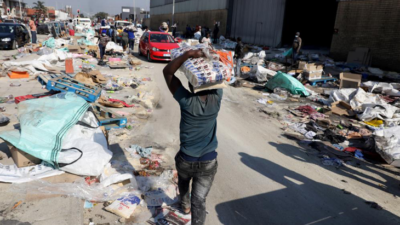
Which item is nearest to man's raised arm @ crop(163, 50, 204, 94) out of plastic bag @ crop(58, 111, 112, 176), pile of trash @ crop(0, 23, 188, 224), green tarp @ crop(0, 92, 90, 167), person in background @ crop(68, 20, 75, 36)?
pile of trash @ crop(0, 23, 188, 224)

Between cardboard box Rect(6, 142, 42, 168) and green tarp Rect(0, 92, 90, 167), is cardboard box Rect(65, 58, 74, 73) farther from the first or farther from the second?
cardboard box Rect(6, 142, 42, 168)

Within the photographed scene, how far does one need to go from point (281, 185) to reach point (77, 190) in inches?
124

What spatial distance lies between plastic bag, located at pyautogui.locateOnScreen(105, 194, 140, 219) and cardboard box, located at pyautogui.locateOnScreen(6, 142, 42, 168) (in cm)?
150

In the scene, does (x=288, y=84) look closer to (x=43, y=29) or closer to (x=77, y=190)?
(x=77, y=190)

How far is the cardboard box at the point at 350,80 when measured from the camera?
445 inches

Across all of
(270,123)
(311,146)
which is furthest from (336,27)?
(311,146)

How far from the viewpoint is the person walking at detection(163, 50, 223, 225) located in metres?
2.91

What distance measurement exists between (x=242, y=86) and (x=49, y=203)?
978 centimetres

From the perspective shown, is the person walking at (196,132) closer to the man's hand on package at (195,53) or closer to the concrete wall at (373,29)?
the man's hand on package at (195,53)

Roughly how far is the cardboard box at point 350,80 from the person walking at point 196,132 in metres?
10.2

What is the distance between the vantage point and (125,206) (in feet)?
12.4

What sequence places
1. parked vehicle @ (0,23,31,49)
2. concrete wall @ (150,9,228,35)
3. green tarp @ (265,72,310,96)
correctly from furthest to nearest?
concrete wall @ (150,9,228,35) → parked vehicle @ (0,23,31,49) → green tarp @ (265,72,310,96)

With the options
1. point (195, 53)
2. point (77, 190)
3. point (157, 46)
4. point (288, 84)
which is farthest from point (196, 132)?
point (157, 46)

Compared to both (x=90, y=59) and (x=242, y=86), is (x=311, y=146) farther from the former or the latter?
(x=90, y=59)
